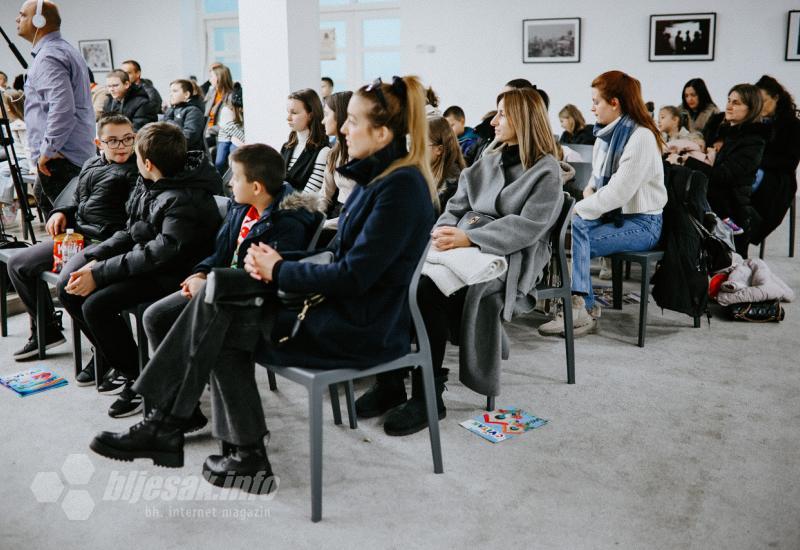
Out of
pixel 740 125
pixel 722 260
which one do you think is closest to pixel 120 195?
pixel 722 260

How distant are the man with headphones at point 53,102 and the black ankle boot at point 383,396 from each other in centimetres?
214

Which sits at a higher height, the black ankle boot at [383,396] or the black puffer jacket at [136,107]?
the black puffer jacket at [136,107]

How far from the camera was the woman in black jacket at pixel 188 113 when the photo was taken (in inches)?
245

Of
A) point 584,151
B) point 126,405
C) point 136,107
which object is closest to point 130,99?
point 136,107

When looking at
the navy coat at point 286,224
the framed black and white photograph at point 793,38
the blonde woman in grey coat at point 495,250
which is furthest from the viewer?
the framed black and white photograph at point 793,38

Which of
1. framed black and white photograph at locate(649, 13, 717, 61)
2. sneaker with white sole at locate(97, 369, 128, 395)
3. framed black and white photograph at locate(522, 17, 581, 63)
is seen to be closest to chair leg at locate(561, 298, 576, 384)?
sneaker with white sole at locate(97, 369, 128, 395)

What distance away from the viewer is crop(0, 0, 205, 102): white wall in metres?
11.1

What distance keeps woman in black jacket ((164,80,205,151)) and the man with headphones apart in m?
2.42

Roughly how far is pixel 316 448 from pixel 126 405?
3.44 ft

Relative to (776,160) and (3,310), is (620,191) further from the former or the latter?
(3,310)

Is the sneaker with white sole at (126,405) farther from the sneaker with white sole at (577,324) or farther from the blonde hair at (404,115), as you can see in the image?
the sneaker with white sole at (577,324)

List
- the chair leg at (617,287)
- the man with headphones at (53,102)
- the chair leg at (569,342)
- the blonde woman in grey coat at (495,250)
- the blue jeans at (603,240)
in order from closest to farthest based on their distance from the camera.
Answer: the blonde woman in grey coat at (495,250)
the chair leg at (569,342)
the blue jeans at (603,240)
the man with headphones at (53,102)
the chair leg at (617,287)

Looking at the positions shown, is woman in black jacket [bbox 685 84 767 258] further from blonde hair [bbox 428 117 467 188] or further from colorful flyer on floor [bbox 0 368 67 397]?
colorful flyer on floor [bbox 0 368 67 397]

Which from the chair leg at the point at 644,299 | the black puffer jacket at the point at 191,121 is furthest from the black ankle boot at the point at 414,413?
the black puffer jacket at the point at 191,121
